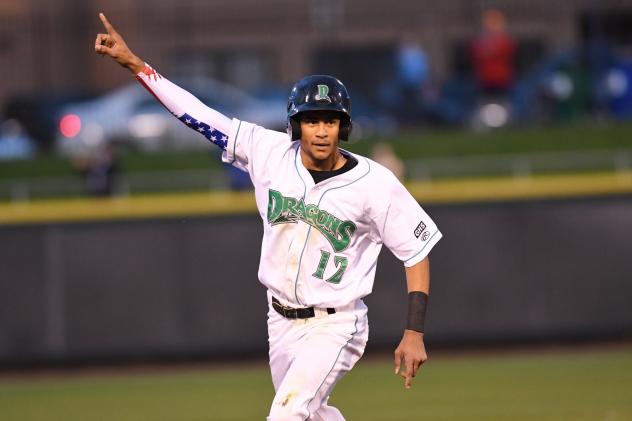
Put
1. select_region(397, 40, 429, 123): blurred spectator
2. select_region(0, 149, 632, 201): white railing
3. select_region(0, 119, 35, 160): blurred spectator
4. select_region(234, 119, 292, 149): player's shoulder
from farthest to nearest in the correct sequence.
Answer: select_region(0, 119, 35, 160): blurred spectator → select_region(397, 40, 429, 123): blurred spectator → select_region(0, 149, 632, 201): white railing → select_region(234, 119, 292, 149): player's shoulder

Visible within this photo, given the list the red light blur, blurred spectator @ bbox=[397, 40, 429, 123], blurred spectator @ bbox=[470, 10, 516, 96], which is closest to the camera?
blurred spectator @ bbox=[470, 10, 516, 96]

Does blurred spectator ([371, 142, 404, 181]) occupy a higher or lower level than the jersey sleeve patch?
lower

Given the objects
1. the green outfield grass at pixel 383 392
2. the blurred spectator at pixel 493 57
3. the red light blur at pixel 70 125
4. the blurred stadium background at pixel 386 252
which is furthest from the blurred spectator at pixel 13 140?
the green outfield grass at pixel 383 392

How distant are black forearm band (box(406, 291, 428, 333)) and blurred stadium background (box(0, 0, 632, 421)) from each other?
3.46 meters

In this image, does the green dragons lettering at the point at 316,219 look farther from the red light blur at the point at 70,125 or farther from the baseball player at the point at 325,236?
the red light blur at the point at 70,125

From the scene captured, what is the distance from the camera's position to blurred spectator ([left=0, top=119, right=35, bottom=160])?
20578 mm

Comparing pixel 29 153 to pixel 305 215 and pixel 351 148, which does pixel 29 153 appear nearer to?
pixel 351 148

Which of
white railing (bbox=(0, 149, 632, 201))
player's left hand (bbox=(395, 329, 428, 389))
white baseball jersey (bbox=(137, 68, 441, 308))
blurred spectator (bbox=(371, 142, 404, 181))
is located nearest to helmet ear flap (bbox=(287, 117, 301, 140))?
white baseball jersey (bbox=(137, 68, 441, 308))

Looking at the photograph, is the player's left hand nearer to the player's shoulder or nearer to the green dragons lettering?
the green dragons lettering

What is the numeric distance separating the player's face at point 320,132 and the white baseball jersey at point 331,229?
164 mm

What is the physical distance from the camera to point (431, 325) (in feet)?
42.7

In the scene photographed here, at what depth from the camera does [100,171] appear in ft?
55.1

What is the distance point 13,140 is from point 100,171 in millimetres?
4897

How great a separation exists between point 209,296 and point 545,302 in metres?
3.52
